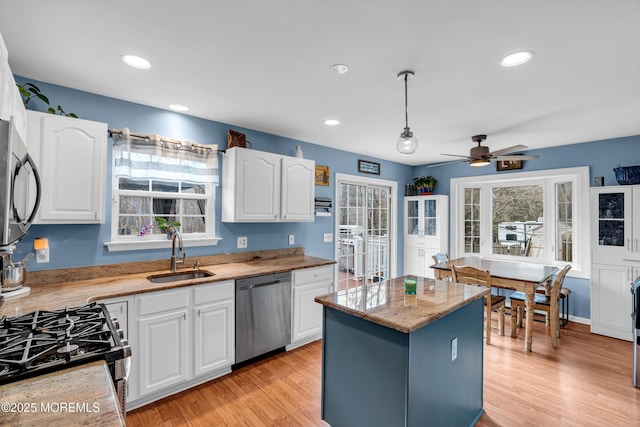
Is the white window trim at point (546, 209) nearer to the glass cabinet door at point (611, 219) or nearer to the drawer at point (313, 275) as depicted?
the glass cabinet door at point (611, 219)

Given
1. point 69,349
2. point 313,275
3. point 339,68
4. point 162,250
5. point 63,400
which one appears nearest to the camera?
point 63,400

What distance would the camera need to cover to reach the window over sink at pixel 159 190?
2631mm

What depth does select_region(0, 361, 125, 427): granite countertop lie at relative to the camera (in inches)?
31.3

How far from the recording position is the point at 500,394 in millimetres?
2500

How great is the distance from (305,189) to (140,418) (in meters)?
2.55

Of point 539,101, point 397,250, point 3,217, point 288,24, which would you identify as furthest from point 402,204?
point 3,217

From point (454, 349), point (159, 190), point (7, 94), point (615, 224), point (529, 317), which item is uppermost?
point (7, 94)

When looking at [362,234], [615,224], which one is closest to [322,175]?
[362,234]

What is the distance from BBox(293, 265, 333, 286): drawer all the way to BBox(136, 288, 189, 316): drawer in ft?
3.72

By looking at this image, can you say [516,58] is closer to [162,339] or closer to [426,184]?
[162,339]

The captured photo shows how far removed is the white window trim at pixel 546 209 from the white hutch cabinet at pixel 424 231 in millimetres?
177

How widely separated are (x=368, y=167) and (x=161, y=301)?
12.0 ft

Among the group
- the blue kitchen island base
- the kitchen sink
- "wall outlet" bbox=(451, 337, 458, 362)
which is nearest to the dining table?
the blue kitchen island base

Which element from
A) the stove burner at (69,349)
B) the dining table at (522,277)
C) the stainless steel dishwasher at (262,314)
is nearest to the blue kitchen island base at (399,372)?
the stainless steel dishwasher at (262,314)
